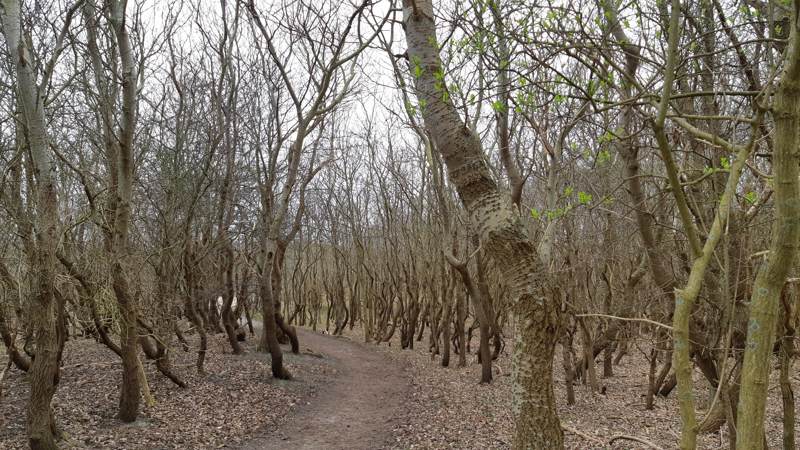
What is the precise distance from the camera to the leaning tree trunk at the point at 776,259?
1685mm

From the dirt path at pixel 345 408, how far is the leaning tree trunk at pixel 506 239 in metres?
3.34

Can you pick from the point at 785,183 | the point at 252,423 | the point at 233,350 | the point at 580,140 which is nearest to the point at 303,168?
the point at 233,350

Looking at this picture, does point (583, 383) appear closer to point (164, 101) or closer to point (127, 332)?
point (127, 332)

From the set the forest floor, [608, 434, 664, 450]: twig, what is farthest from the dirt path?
[608, 434, 664, 450]: twig

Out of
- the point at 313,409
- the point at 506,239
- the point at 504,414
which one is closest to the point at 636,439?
the point at 506,239

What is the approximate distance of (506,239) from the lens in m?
4.04

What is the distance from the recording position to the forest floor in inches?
258

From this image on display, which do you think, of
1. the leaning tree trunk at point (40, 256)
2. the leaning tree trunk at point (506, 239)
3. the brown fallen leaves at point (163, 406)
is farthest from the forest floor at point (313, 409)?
the leaning tree trunk at point (506, 239)

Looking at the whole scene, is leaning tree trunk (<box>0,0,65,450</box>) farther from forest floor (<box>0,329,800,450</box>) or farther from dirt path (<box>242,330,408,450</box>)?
dirt path (<box>242,330,408,450</box>)

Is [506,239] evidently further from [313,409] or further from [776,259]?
[313,409]

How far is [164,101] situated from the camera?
11367mm

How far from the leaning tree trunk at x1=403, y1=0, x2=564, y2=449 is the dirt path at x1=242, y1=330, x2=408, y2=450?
10.9 ft

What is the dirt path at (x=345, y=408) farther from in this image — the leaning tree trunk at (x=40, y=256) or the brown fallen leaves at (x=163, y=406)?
the leaning tree trunk at (x=40, y=256)

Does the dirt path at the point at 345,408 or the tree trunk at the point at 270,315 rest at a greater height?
the tree trunk at the point at 270,315
